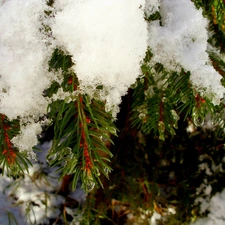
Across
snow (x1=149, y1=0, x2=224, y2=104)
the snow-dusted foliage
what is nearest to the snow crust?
the snow-dusted foliage

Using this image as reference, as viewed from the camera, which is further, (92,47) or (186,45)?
(186,45)

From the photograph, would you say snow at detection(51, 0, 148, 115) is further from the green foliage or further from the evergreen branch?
the evergreen branch

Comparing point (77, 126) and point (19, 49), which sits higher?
point (19, 49)

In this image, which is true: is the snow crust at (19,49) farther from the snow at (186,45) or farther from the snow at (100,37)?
the snow at (186,45)

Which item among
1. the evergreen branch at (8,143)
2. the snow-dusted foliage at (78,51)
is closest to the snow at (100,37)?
the snow-dusted foliage at (78,51)

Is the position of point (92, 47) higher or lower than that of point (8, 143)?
higher

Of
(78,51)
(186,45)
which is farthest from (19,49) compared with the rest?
(186,45)

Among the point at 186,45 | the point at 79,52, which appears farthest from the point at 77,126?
the point at 186,45

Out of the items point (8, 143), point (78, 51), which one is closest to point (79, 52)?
point (78, 51)

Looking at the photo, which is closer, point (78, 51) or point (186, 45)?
point (78, 51)

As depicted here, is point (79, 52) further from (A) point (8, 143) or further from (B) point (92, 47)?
(A) point (8, 143)

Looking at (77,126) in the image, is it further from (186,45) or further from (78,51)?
(186,45)
